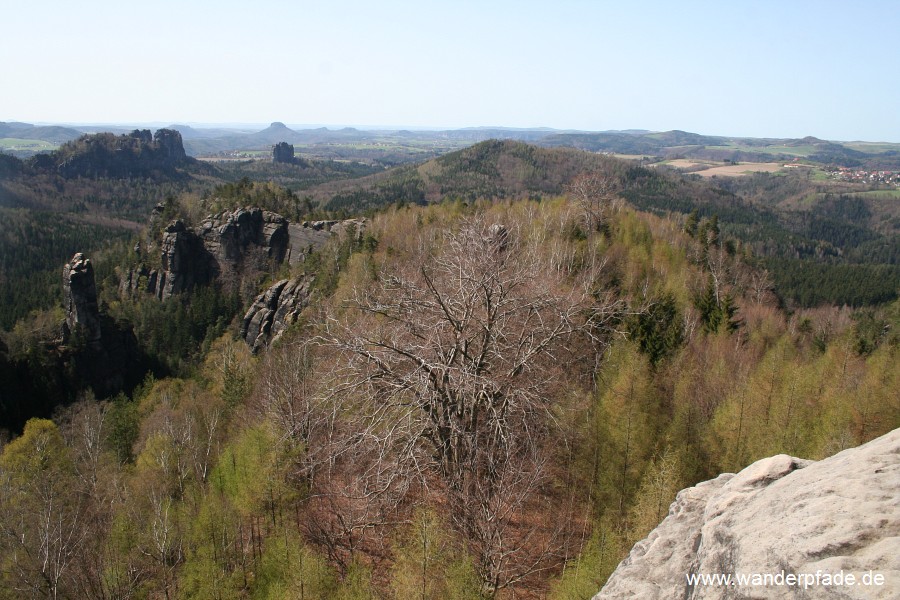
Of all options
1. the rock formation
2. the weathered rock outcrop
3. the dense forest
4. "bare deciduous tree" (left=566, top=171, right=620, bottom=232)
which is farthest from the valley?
the rock formation

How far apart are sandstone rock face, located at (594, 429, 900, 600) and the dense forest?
246 inches

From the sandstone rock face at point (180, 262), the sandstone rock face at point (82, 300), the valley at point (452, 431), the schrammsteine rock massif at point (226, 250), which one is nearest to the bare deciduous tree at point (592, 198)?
the valley at point (452, 431)

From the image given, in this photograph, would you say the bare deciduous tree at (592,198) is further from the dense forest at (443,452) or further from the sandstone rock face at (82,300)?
the sandstone rock face at (82,300)

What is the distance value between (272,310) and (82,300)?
2027cm

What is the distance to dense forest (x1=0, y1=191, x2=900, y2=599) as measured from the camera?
1548 centimetres

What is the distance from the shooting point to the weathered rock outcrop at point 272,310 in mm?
62438

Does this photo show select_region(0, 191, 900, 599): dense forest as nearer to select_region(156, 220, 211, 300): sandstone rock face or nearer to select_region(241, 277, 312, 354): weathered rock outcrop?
select_region(241, 277, 312, 354): weathered rock outcrop

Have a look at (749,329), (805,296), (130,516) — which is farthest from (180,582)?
(805,296)

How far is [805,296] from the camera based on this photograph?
343 ft

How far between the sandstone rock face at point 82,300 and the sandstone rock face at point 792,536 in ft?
220

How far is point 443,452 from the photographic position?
683 inches

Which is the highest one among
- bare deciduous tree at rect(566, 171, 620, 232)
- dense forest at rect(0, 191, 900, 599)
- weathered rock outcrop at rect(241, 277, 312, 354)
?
bare deciduous tree at rect(566, 171, 620, 232)

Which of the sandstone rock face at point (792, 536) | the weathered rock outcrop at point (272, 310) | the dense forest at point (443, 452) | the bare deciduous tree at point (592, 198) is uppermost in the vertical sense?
the bare deciduous tree at point (592, 198)

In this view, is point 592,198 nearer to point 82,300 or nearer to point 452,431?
point 452,431
